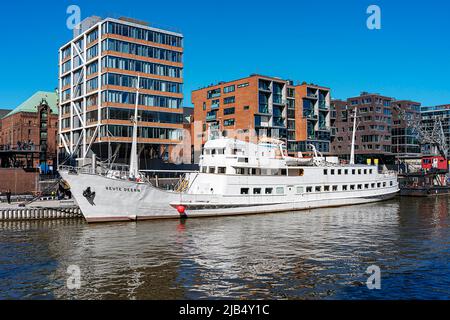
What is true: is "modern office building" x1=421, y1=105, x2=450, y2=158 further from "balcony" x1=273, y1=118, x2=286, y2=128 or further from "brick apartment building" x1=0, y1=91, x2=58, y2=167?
"brick apartment building" x1=0, y1=91, x2=58, y2=167

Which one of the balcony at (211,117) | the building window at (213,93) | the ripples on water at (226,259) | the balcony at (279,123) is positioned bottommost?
the ripples on water at (226,259)

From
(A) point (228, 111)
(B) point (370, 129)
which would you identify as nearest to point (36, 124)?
(A) point (228, 111)

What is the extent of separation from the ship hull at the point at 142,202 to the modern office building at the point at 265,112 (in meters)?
41.2

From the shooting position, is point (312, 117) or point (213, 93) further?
point (213, 93)

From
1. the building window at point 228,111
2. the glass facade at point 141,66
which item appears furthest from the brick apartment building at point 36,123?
the building window at point 228,111

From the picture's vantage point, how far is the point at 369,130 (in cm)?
11812

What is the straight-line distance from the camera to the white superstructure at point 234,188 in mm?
38031

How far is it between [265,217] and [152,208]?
12060 millimetres

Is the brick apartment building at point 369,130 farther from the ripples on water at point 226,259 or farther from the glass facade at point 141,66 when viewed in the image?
the ripples on water at point 226,259

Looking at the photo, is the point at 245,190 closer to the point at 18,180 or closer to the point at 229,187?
the point at 229,187

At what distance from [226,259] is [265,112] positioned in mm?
69238

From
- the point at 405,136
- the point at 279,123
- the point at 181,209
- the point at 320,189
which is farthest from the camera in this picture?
the point at 405,136
